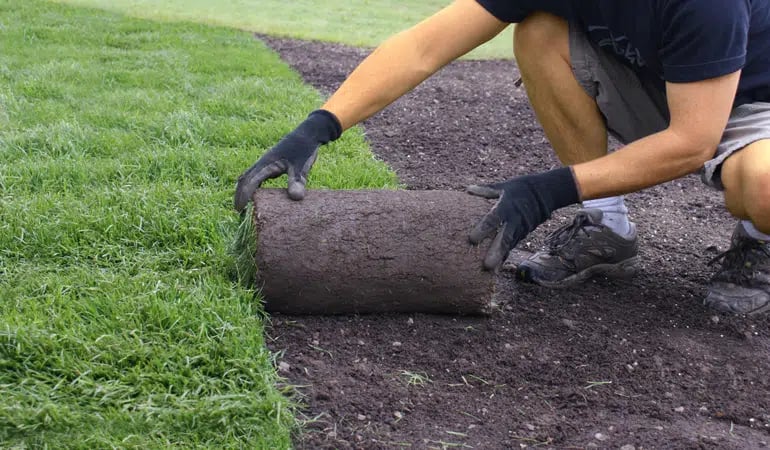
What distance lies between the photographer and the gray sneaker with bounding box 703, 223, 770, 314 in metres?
2.85

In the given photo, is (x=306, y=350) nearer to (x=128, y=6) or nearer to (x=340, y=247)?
(x=340, y=247)

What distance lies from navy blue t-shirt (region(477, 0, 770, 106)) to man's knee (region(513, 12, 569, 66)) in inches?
1.8

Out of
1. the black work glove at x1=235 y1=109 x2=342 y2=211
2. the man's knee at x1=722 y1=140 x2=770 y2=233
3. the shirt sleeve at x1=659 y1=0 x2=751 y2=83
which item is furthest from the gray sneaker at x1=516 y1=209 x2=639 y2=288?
the black work glove at x1=235 y1=109 x2=342 y2=211

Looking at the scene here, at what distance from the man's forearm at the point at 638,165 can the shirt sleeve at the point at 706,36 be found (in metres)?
0.19

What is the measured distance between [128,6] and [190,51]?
2.34m

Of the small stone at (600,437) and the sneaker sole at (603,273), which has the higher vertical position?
the small stone at (600,437)

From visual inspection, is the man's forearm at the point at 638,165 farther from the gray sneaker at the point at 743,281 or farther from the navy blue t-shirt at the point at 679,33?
the gray sneaker at the point at 743,281

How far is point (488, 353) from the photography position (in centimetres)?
249

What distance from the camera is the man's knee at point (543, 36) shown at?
291cm

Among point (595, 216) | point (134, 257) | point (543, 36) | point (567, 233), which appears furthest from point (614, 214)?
point (134, 257)

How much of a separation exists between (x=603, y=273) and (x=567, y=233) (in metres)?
0.19

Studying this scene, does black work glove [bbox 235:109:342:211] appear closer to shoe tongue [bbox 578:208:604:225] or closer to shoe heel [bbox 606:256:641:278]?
shoe tongue [bbox 578:208:604:225]

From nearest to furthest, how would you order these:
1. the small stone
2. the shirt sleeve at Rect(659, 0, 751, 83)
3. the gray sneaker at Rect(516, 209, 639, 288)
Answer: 1. the small stone
2. the shirt sleeve at Rect(659, 0, 751, 83)
3. the gray sneaker at Rect(516, 209, 639, 288)

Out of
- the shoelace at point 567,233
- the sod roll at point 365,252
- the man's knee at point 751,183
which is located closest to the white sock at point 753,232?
the man's knee at point 751,183
